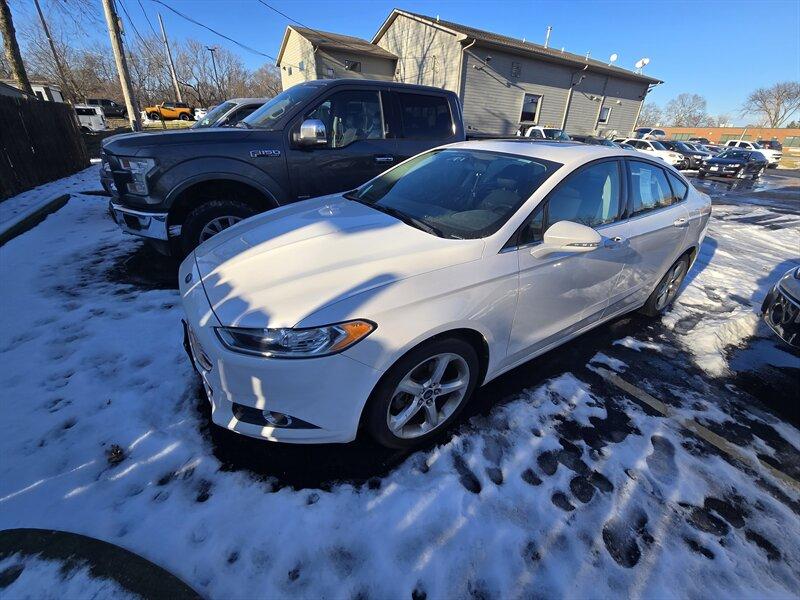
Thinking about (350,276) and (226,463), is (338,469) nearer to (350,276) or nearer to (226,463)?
(226,463)

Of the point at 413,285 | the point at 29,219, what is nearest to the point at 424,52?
the point at 29,219

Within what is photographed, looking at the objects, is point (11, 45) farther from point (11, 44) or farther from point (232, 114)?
point (232, 114)

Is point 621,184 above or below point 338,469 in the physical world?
above

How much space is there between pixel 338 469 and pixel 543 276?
166 centimetres

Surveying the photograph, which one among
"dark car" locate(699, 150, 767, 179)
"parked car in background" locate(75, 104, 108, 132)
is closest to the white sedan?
"dark car" locate(699, 150, 767, 179)

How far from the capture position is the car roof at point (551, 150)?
260 centimetres

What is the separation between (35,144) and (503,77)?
63.8 ft

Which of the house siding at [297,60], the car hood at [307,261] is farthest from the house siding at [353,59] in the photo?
the car hood at [307,261]

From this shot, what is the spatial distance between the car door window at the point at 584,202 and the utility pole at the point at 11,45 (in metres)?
16.5

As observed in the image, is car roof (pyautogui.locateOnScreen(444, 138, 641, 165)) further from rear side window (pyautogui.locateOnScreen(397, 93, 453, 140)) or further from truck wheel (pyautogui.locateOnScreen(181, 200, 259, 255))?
truck wheel (pyautogui.locateOnScreen(181, 200, 259, 255))

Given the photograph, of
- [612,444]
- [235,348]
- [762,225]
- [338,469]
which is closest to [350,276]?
[235,348]

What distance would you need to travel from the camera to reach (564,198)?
2490 mm

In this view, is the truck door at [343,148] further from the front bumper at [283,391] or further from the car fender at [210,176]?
the front bumper at [283,391]

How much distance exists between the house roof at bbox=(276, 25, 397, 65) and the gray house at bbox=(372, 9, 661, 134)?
0.88 metres
